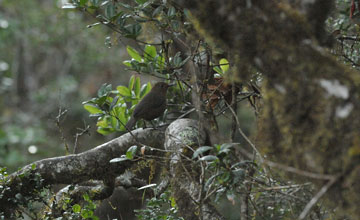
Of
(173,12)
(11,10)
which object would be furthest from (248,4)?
(11,10)

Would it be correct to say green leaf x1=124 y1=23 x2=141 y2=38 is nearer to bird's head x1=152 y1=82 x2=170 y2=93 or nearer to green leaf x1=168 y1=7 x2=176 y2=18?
green leaf x1=168 y1=7 x2=176 y2=18

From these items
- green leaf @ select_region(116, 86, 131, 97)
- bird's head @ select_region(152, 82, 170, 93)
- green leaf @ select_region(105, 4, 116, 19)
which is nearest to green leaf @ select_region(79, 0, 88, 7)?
green leaf @ select_region(105, 4, 116, 19)

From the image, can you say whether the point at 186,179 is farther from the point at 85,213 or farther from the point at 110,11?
the point at 110,11

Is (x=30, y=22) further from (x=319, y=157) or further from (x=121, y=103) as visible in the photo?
(x=319, y=157)

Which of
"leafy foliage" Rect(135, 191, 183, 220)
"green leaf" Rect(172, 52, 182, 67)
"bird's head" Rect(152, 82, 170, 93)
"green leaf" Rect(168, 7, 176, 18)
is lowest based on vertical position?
"leafy foliage" Rect(135, 191, 183, 220)

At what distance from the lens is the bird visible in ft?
11.0

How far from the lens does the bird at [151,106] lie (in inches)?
132

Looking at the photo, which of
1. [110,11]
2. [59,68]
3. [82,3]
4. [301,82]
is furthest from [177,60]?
[59,68]

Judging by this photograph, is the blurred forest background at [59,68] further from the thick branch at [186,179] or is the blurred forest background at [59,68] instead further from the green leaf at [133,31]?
the green leaf at [133,31]

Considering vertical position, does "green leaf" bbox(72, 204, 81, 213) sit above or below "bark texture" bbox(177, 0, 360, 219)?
below

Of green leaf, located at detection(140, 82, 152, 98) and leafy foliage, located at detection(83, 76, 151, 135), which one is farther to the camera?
green leaf, located at detection(140, 82, 152, 98)

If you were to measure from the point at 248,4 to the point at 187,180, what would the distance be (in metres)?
1.41

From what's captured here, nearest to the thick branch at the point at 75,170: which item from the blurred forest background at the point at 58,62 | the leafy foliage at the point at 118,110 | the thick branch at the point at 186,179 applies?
the leafy foliage at the point at 118,110

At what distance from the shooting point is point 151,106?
3373 millimetres
